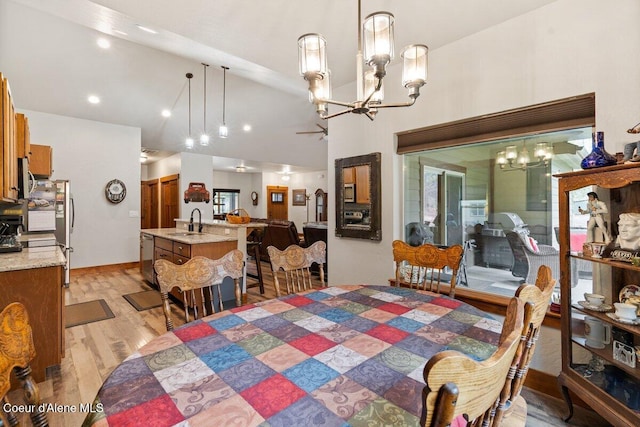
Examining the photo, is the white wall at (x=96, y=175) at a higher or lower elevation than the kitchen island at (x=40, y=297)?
higher

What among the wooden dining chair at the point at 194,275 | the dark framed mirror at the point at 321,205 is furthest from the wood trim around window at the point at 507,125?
the dark framed mirror at the point at 321,205

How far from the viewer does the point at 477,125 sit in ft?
8.18

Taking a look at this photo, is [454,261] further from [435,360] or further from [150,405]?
[150,405]

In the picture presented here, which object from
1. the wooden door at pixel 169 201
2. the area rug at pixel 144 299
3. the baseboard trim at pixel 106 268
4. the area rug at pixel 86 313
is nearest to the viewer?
the area rug at pixel 86 313

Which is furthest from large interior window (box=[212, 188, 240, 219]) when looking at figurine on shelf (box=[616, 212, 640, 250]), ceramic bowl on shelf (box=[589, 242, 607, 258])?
figurine on shelf (box=[616, 212, 640, 250])

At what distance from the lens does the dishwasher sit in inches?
186

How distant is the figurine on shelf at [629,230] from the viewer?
1.60 meters

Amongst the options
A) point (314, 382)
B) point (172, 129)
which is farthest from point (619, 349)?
point (172, 129)

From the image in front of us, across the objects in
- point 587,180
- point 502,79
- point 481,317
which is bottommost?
point 481,317

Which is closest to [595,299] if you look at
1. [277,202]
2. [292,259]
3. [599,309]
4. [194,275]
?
[599,309]

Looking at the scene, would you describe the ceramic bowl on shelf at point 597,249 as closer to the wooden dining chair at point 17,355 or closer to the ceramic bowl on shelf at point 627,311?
the ceramic bowl on shelf at point 627,311

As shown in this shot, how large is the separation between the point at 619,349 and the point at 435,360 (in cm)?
200

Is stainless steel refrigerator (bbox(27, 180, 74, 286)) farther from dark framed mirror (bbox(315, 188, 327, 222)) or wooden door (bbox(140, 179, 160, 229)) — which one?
dark framed mirror (bbox(315, 188, 327, 222))

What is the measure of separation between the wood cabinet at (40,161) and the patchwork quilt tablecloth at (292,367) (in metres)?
4.01
